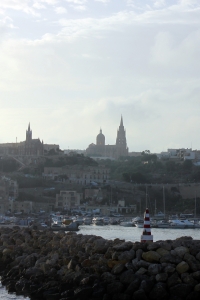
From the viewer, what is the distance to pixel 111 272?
1593 cm

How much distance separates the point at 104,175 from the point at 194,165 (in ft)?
53.4

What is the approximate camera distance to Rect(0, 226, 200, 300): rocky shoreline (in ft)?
49.7

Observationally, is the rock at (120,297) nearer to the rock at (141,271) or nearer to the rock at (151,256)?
the rock at (141,271)

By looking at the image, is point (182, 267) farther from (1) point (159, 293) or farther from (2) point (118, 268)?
(2) point (118, 268)

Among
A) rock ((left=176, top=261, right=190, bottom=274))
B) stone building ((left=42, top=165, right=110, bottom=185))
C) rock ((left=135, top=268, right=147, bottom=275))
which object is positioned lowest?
rock ((left=135, top=268, right=147, bottom=275))

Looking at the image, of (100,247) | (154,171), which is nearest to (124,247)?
(100,247)

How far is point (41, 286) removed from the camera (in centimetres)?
1658

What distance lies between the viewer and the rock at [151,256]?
52.4 ft

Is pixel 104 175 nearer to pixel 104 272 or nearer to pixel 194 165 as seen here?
pixel 194 165

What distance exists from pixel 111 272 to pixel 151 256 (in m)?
0.85

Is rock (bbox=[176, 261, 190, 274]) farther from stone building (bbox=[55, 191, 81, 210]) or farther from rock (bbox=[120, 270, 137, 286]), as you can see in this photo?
stone building (bbox=[55, 191, 81, 210])

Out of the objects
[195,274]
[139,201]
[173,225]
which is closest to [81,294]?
[195,274]

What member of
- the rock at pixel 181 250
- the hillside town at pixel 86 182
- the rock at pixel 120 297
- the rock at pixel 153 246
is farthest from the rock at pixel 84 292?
the hillside town at pixel 86 182

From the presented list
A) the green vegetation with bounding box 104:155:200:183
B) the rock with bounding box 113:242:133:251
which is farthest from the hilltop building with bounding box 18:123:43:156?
the rock with bounding box 113:242:133:251
